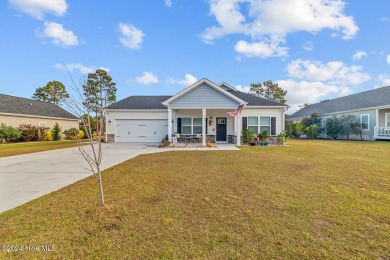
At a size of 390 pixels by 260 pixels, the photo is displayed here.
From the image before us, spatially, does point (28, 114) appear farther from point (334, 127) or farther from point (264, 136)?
point (334, 127)

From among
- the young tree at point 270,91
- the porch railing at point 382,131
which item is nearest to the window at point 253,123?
the porch railing at point 382,131

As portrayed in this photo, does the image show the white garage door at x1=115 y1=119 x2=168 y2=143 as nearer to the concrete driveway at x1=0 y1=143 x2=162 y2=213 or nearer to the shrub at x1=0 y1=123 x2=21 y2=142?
the shrub at x1=0 y1=123 x2=21 y2=142

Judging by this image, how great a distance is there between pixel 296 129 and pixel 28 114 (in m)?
32.7

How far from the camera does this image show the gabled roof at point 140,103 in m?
20.0

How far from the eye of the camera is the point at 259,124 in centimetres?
1833

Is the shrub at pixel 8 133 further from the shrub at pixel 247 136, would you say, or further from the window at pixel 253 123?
the window at pixel 253 123

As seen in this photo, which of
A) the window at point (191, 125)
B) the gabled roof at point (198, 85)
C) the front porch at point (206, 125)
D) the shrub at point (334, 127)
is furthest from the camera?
the shrub at point (334, 127)

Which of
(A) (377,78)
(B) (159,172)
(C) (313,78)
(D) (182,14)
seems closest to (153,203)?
(B) (159,172)

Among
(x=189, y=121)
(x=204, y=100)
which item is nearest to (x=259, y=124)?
(x=204, y=100)

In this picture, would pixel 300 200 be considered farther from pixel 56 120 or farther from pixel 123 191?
pixel 56 120

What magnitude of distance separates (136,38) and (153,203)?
662 inches

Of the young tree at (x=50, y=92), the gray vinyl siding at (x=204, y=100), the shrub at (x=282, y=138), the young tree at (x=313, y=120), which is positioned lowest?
the shrub at (x=282, y=138)

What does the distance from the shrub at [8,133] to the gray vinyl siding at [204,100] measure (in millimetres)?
16140

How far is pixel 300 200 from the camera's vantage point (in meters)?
4.45
